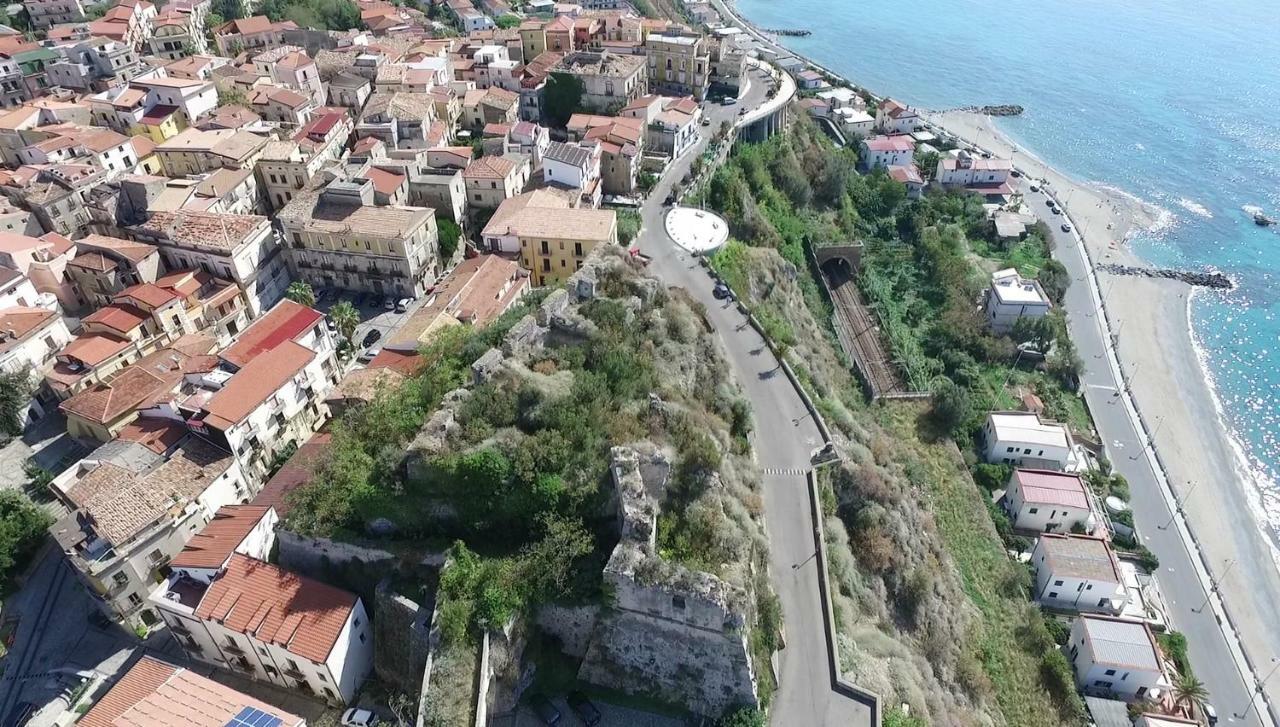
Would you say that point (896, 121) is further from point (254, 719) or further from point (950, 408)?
point (254, 719)

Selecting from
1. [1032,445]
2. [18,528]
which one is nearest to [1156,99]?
[1032,445]

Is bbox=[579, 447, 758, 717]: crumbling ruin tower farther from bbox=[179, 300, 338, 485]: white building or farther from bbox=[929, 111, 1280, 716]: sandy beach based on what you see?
bbox=[929, 111, 1280, 716]: sandy beach

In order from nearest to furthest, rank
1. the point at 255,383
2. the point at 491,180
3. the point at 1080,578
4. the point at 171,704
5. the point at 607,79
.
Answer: the point at 171,704
the point at 255,383
the point at 1080,578
the point at 491,180
the point at 607,79

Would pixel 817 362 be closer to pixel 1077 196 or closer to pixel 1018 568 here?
pixel 1018 568

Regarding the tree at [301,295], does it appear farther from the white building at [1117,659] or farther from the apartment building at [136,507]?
the white building at [1117,659]

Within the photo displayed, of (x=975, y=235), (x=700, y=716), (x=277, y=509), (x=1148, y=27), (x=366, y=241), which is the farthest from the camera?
(x=1148, y=27)

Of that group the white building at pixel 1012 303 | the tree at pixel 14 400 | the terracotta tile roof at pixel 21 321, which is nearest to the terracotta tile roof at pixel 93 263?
the terracotta tile roof at pixel 21 321

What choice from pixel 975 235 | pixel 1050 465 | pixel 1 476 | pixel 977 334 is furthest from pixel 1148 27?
pixel 1 476
